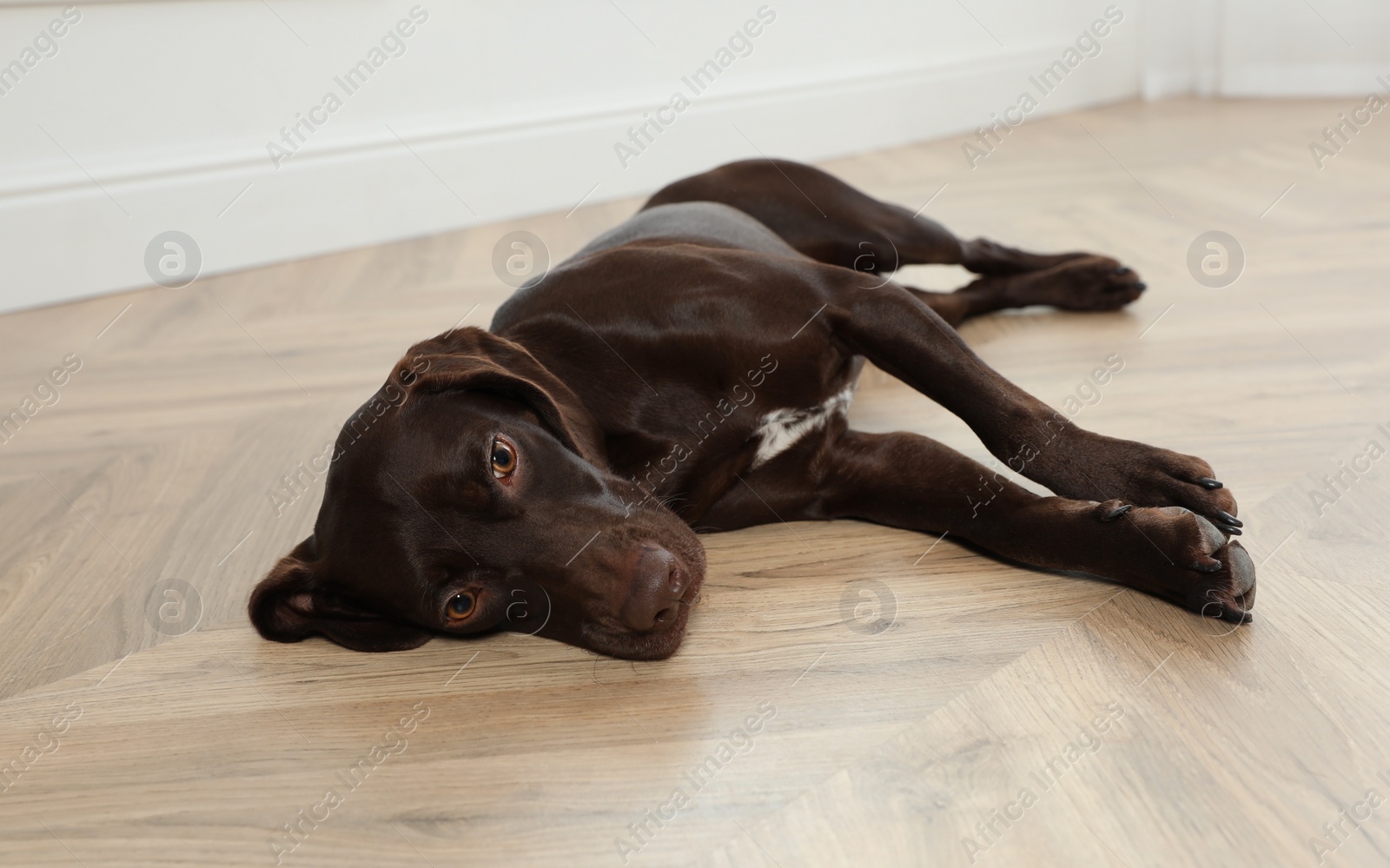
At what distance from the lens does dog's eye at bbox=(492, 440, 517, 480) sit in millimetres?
2064

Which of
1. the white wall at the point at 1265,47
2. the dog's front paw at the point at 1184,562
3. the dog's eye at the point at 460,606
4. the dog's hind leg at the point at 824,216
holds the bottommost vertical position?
the dog's eye at the point at 460,606

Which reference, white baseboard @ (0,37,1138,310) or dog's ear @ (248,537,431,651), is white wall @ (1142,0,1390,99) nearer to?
white baseboard @ (0,37,1138,310)

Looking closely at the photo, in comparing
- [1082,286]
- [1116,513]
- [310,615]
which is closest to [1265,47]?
[1082,286]

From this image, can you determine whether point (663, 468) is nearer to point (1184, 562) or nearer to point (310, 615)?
point (310, 615)

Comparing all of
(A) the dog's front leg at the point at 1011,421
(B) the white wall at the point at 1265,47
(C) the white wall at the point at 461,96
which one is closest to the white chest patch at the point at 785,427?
(A) the dog's front leg at the point at 1011,421

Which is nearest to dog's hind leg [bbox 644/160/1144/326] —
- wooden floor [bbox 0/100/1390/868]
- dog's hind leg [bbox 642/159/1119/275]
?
dog's hind leg [bbox 642/159/1119/275]

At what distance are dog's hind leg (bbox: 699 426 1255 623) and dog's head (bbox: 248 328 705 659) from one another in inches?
18.4

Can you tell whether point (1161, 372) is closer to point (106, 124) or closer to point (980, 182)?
point (980, 182)

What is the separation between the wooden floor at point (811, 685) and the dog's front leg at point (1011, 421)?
0.21 metres

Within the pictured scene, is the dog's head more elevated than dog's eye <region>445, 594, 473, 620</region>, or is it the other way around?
the dog's head

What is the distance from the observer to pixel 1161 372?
10.2 feet

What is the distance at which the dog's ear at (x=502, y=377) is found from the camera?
214cm

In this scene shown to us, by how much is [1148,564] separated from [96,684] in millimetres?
2136

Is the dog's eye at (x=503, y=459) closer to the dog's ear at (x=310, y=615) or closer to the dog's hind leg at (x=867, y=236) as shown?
the dog's ear at (x=310, y=615)
